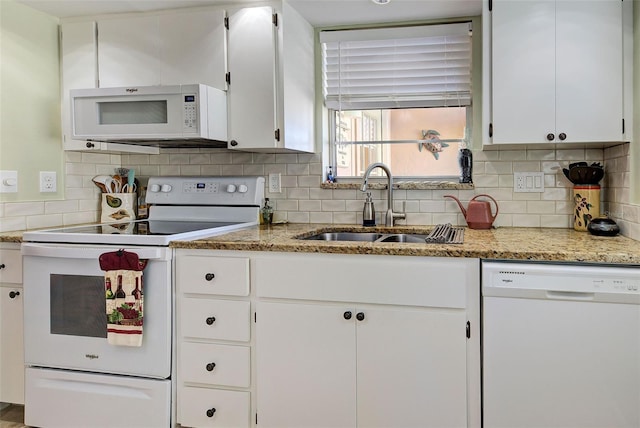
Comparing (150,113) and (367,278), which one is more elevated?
(150,113)

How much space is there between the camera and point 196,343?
2.07 metres

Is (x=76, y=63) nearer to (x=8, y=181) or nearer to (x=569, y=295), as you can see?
(x=8, y=181)

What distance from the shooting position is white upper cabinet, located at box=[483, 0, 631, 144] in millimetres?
2098

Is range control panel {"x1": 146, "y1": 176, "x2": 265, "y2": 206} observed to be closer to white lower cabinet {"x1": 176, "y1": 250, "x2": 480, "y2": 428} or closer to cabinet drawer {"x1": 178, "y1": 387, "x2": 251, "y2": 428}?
white lower cabinet {"x1": 176, "y1": 250, "x2": 480, "y2": 428}

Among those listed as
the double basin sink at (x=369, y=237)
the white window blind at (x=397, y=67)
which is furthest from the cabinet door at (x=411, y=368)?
the white window blind at (x=397, y=67)

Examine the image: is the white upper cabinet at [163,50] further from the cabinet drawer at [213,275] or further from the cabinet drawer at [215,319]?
the cabinet drawer at [215,319]

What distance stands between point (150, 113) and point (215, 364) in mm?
1216

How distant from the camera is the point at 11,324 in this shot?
2305mm

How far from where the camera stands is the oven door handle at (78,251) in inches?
80.4

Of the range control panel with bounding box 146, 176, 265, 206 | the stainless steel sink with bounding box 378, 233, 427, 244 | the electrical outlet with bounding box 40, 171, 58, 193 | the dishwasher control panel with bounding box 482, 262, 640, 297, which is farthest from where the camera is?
the range control panel with bounding box 146, 176, 265, 206

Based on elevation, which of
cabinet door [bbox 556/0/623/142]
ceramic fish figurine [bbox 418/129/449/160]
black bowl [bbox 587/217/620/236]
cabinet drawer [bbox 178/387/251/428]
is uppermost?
cabinet door [bbox 556/0/623/142]

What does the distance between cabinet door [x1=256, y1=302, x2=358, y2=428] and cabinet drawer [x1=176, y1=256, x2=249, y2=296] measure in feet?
0.41

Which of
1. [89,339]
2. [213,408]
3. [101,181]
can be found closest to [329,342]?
[213,408]

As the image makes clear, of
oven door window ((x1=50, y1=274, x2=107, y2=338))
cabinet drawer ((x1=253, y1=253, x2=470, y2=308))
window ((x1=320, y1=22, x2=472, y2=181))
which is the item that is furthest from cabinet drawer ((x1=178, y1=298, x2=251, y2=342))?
window ((x1=320, y1=22, x2=472, y2=181))
